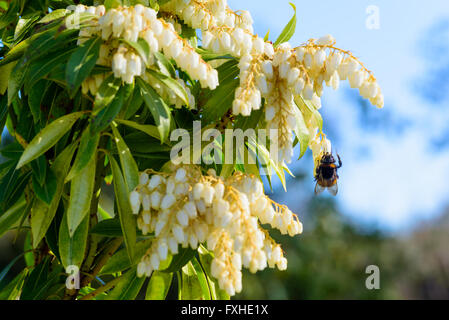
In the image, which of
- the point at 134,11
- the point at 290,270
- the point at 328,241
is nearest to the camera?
the point at 134,11

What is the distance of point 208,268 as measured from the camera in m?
1.81

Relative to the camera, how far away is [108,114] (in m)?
1.45

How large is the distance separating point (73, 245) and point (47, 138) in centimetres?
34

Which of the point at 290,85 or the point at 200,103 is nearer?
the point at 290,85

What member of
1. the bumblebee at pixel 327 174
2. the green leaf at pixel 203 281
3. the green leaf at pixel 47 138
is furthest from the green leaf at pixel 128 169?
the bumblebee at pixel 327 174

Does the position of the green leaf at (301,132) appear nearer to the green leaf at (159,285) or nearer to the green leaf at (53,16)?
the green leaf at (159,285)

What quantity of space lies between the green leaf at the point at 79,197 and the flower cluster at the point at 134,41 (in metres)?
0.33

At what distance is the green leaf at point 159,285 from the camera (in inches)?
69.1

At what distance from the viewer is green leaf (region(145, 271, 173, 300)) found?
1756mm

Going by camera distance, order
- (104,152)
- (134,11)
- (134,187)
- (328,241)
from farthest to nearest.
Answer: (328,241) < (104,152) < (134,187) < (134,11)

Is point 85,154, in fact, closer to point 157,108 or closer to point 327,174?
point 157,108
